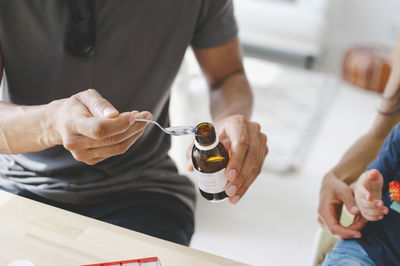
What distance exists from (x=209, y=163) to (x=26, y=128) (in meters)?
0.39

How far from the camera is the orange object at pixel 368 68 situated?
3.14m

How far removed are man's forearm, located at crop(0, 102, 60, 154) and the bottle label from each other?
30 centimetres

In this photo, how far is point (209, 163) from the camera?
0.98 m

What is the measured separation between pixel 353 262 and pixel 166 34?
0.72 metres

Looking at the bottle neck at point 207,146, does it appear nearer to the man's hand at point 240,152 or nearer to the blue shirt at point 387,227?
the man's hand at point 240,152

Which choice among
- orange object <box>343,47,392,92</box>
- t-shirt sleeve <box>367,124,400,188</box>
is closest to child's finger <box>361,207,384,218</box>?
t-shirt sleeve <box>367,124,400,188</box>

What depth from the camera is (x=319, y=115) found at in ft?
9.62

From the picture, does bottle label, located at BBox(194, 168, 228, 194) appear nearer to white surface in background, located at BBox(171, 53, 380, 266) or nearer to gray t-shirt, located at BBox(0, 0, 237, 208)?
gray t-shirt, located at BBox(0, 0, 237, 208)

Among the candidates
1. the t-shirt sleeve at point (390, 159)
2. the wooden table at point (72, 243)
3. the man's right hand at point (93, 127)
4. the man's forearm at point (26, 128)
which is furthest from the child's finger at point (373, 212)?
the man's forearm at point (26, 128)

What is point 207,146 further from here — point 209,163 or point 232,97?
point 232,97

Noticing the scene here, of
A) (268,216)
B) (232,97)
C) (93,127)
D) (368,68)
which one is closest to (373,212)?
(232,97)

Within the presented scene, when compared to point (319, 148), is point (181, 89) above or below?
above

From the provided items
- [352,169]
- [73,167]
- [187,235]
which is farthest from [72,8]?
[352,169]

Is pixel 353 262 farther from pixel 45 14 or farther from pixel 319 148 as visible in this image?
pixel 319 148
